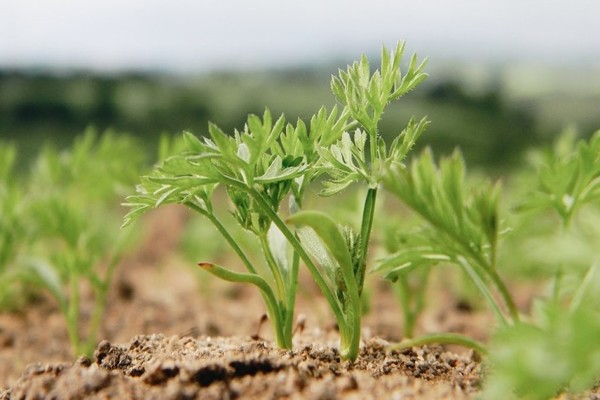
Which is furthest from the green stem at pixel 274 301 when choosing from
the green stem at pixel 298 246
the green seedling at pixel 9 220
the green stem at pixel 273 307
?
the green seedling at pixel 9 220

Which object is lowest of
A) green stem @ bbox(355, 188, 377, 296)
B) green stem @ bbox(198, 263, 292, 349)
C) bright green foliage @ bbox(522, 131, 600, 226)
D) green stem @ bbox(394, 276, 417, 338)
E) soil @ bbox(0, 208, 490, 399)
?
green stem @ bbox(394, 276, 417, 338)

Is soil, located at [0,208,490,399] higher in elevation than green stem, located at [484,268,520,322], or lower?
lower

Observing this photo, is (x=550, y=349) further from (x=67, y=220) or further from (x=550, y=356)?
(x=67, y=220)

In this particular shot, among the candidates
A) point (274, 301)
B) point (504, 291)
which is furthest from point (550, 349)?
point (274, 301)

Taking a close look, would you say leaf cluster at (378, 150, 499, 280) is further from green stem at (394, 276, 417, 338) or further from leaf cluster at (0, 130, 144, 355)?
leaf cluster at (0, 130, 144, 355)

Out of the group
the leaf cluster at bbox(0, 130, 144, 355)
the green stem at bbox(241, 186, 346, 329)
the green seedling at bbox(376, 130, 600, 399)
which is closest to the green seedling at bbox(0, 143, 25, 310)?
the leaf cluster at bbox(0, 130, 144, 355)

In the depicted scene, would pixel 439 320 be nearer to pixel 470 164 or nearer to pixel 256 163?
pixel 256 163

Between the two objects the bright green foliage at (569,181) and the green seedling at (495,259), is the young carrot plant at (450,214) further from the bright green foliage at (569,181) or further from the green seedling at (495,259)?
the bright green foliage at (569,181)

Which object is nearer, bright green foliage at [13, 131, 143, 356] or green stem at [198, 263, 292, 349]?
green stem at [198, 263, 292, 349]
